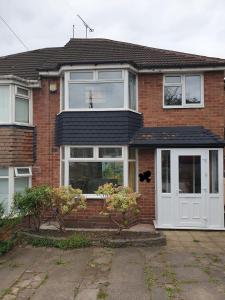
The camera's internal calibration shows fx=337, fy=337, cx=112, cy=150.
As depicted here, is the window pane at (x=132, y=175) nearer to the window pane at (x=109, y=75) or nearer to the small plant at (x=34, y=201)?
the window pane at (x=109, y=75)

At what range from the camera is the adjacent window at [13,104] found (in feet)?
33.4

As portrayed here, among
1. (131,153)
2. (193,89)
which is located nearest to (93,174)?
(131,153)

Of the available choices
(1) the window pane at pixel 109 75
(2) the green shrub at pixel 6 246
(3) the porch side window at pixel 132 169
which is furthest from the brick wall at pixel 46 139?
(2) the green shrub at pixel 6 246

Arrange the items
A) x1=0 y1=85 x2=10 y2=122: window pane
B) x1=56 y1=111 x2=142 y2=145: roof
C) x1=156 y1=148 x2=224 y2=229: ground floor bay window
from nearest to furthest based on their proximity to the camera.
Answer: x1=156 y1=148 x2=224 y2=229: ground floor bay window, x1=56 y1=111 x2=142 y2=145: roof, x1=0 y1=85 x2=10 y2=122: window pane

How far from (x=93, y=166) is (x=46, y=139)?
189 cm

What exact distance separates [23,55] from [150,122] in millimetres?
6421

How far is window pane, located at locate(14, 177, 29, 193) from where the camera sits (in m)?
10.4

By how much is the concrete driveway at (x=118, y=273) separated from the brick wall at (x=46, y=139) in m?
3.08

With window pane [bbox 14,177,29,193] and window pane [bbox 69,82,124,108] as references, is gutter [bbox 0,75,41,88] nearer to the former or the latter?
window pane [bbox 69,82,124,108]

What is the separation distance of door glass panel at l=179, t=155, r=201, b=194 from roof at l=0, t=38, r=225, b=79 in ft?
9.43

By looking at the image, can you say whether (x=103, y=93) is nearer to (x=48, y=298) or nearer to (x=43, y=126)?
(x=43, y=126)

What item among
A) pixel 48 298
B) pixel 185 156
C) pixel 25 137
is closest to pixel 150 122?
pixel 185 156

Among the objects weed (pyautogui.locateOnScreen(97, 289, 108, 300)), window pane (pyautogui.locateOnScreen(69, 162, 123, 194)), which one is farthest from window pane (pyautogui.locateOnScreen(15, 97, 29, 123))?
weed (pyautogui.locateOnScreen(97, 289, 108, 300))

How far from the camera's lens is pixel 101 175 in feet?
33.5
